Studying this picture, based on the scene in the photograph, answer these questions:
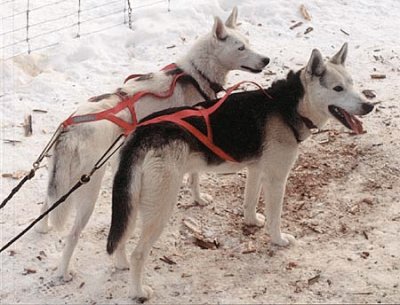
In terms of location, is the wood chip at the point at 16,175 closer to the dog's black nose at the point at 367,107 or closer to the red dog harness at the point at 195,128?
the red dog harness at the point at 195,128

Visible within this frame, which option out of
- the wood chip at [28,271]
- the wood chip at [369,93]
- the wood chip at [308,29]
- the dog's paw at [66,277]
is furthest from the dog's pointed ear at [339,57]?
the wood chip at [308,29]

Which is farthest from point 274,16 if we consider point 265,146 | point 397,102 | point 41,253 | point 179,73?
point 41,253

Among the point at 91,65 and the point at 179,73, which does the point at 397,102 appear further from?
the point at 91,65

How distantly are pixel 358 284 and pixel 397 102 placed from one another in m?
3.24

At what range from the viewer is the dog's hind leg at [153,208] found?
430 centimetres

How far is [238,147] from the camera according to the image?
4754mm

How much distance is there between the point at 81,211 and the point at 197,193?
130 cm

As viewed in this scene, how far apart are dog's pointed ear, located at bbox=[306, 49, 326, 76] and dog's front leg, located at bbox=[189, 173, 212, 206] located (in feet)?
4.70

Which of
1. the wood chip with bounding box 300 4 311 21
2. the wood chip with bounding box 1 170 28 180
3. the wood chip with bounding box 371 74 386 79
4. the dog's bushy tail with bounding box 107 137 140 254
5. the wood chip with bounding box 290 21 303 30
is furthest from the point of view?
the wood chip with bounding box 300 4 311 21

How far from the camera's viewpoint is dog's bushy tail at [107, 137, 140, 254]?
4285 millimetres

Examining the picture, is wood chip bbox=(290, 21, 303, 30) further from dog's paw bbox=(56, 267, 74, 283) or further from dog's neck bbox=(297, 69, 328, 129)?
dog's paw bbox=(56, 267, 74, 283)

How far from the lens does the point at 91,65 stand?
7.84 meters

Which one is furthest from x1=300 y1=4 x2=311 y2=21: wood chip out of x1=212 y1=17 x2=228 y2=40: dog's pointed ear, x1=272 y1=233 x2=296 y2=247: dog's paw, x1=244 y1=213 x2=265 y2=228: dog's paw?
x1=272 y1=233 x2=296 y2=247: dog's paw

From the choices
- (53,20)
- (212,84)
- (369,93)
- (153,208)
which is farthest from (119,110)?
(53,20)
